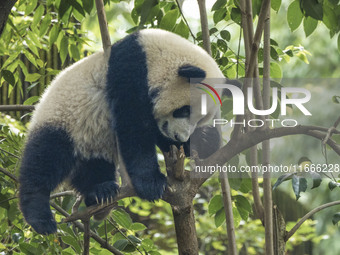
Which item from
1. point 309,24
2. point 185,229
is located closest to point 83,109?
point 185,229

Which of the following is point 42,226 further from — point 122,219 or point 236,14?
point 236,14

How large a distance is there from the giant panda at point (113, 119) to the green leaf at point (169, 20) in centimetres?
8

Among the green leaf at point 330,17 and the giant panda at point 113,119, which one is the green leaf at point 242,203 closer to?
the giant panda at point 113,119

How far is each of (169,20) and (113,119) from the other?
0.55m

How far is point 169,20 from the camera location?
2453 mm

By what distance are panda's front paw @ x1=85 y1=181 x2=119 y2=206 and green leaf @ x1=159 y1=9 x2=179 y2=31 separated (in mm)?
786

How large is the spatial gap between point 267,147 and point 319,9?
63 cm

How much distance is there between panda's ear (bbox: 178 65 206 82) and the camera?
2234 millimetres

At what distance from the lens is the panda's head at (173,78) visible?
7.66 feet

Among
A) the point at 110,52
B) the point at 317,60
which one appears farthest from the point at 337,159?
the point at 317,60

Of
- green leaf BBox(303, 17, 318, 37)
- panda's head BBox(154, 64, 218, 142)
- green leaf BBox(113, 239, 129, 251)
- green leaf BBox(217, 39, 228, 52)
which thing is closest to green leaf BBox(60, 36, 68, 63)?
panda's head BBox(154, 64, 218, 142)

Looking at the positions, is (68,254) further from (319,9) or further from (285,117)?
(319,9)

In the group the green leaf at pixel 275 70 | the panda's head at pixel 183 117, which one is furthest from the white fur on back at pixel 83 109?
the green leaf at pixel 275 70

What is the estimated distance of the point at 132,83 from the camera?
7.49 ft
